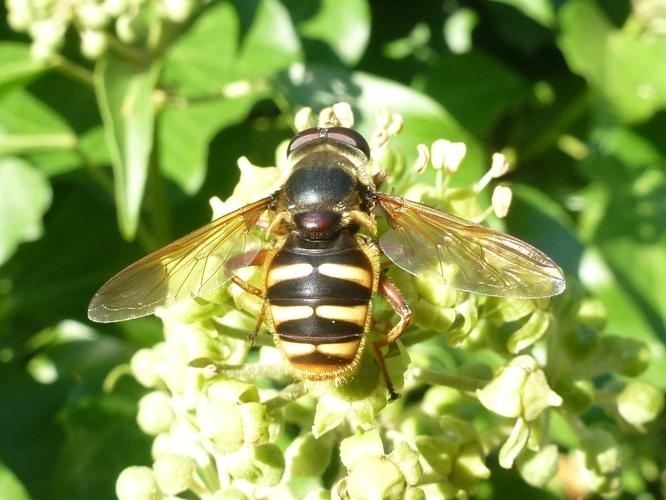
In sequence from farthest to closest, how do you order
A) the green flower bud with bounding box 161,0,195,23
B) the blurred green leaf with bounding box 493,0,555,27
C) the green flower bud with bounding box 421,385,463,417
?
→ the blurred green leaf with bounding box 493,0,555,27
the green flower bud with bounding box 161,0,195,23
the green flower bud with bounding box 421,385,463,417

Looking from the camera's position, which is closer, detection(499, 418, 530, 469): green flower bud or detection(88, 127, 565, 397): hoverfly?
detection(88, 127, 565, 397): hoverfly

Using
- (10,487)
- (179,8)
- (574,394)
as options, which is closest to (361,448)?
(574,394)

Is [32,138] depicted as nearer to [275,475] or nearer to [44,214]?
[44,214]

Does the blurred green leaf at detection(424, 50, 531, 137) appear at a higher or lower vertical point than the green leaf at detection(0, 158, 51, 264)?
higher

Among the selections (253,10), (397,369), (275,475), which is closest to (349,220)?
(397,369)

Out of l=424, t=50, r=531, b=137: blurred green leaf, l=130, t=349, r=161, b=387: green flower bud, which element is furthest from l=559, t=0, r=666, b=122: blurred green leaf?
l=130, t=349, r=161, b=387: green flower bud

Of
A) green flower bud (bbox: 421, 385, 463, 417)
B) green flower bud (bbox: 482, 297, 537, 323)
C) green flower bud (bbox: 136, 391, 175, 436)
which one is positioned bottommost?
green flower bud (bbox: 136, 391, 175, 436)

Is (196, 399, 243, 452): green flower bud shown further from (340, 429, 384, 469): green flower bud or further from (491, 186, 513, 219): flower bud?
(491, 186, 513, 219): flower bud

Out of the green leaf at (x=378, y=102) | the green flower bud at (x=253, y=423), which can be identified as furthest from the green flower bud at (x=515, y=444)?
the green leaf at (x=378, y=102)

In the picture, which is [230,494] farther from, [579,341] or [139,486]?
[579,341]
